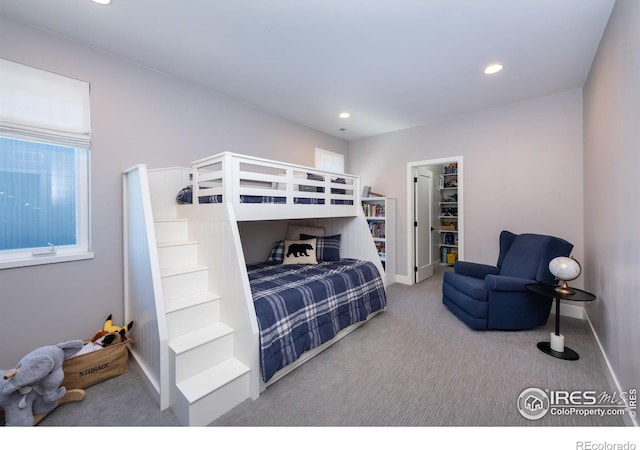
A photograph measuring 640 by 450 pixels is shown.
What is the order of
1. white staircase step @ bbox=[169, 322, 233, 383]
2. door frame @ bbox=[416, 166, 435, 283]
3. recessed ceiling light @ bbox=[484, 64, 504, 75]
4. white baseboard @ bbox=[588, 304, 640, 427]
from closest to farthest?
white baseboard @ bbox=[588, 304, 640, 427]
white staircase step @ bbox=[169, 322, 233, 383]
recessed ceiling light @ bbox=[484, 64, 504, 75]
door frame @ bbox=[416, 166, 435, 283]

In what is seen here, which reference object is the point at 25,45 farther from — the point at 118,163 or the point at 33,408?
the point at 33,408

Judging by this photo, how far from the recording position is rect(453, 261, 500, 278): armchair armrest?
303 cm

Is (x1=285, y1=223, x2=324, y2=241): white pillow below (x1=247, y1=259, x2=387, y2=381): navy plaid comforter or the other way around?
the other way around

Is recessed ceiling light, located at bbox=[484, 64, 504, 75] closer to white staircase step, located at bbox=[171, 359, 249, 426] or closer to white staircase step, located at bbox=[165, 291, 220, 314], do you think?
white staircase step, located at bbox=[165, 291, 220, 314]

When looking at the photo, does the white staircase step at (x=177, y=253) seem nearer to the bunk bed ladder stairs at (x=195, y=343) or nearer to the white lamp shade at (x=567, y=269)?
the bunk bed ladder stairs at (x=195, y=343)

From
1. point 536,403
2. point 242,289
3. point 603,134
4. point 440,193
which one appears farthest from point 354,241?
point 440,193

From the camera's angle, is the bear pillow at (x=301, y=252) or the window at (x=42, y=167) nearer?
the window at (x=42, y=167)

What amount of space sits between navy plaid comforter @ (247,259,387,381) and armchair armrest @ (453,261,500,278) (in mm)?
1016

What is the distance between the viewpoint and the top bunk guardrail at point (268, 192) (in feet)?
6.56

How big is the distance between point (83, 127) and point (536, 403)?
3.76m

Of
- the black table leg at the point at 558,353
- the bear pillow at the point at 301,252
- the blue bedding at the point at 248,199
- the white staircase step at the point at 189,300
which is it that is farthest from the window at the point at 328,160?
the black table leg at the point at 558,353

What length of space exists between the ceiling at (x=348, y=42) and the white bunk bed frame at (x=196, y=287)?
0.95 meters

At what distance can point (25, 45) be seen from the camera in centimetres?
190

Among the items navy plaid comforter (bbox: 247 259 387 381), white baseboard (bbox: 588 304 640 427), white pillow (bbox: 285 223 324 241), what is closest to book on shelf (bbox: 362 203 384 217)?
white pillow (bbox: 285 223 324 241)
